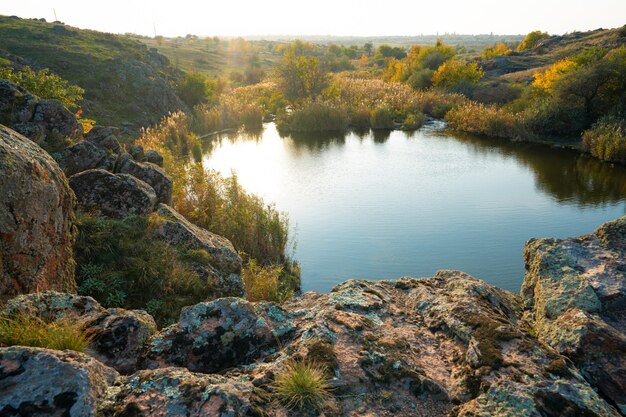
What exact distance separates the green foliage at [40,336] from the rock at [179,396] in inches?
25.2

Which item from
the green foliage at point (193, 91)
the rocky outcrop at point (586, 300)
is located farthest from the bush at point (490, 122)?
the rocky outcrop at point (586, 300)

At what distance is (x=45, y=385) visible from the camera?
2.73 metres

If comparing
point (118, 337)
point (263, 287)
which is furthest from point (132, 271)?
point (118, 337)

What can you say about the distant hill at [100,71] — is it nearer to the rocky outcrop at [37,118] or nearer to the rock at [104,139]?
the rock at [104,139]

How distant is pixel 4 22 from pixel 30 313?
49.1 m

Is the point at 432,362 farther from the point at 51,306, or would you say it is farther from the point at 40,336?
the point at 51,306

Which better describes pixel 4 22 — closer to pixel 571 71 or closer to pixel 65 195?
pixel 65 195

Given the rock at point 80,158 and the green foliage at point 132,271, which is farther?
the rock at point 80,158

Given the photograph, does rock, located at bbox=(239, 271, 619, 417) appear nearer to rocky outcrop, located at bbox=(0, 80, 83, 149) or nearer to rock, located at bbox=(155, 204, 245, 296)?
rock, located at bbox=(155, 204, 245, 296)

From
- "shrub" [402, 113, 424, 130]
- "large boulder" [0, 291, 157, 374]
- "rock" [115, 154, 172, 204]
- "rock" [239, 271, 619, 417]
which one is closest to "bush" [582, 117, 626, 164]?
"shrub" [402, 113, 424, 130]

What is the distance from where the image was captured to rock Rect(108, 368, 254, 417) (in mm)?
2957

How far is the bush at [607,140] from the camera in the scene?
21203 millimetres

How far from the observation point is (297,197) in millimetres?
17609

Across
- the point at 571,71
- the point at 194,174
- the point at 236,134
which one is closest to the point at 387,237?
the point at 194,174
